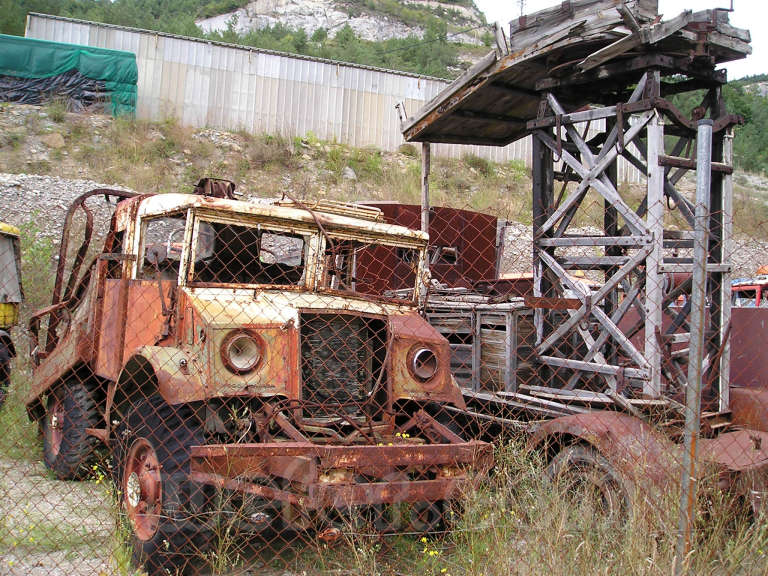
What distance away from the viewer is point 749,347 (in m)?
5.90

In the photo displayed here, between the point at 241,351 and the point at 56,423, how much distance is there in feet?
10.2

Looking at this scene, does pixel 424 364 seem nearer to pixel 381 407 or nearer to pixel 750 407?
pixel 381 407

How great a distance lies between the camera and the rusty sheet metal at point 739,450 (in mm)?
4453

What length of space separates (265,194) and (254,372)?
14.8 metres

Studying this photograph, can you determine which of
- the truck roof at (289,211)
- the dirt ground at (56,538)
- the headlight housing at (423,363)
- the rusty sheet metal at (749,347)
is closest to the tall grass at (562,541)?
the headlight housing at (423,363)

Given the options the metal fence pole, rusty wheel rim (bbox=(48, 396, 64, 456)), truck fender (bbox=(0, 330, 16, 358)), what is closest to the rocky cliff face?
truck fender (bbox=(0, 330, 16, 358))

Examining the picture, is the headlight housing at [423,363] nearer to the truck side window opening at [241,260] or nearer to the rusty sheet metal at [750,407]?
the truck side window opening at [241,260]

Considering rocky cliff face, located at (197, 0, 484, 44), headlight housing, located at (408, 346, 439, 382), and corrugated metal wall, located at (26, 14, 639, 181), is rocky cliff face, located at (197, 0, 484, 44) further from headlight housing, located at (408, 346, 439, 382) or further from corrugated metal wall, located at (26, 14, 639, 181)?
headlight housing, located at (408, 346, 439, 382)

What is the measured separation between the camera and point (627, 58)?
5.79 meters

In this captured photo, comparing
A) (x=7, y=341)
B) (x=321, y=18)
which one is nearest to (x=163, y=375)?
(x=7, y=341)

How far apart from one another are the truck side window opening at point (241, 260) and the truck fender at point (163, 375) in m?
0.75

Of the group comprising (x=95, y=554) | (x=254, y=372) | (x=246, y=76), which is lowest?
(x=95, y=554)

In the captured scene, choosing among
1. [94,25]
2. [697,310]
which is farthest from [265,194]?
[697,310]

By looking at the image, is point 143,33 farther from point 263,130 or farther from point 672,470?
point 672,470
